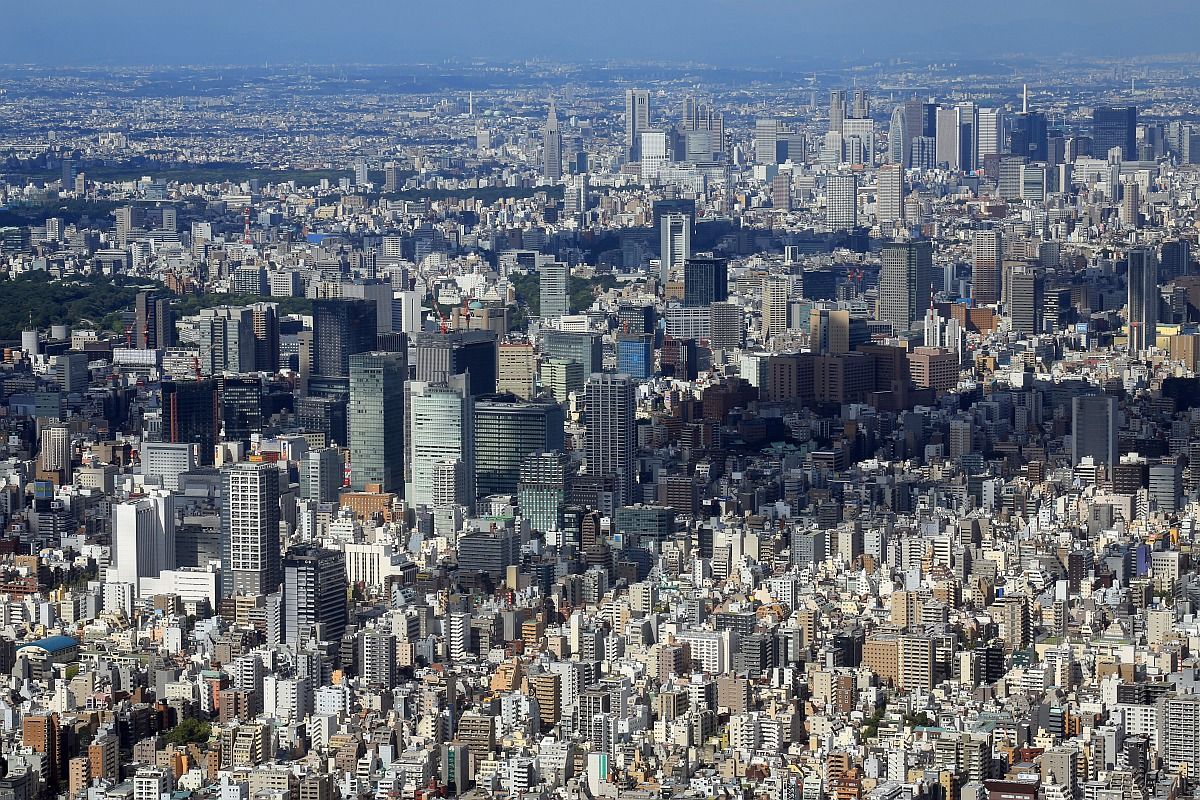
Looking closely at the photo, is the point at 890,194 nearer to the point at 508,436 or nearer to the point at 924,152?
the point at 924,152

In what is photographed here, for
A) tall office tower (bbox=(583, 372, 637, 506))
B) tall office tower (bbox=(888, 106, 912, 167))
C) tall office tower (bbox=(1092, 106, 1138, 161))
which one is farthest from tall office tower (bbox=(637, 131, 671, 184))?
tall office tower (bbox=(583, 372, 637, 506))

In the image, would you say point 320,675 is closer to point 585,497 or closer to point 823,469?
Result: point 585,497

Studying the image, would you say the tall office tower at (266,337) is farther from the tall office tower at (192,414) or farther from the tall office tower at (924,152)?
the tall office tower at (924,152)

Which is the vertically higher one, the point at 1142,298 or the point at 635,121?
the point at 635,121

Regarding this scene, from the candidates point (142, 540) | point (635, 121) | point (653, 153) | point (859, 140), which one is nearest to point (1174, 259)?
point (859, 140)

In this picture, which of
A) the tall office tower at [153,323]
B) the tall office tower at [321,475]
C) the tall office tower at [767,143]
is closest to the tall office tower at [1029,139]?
the tall office tower at [767,143]

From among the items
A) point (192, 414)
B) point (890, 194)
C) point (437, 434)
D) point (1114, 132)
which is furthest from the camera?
point (890, 194)

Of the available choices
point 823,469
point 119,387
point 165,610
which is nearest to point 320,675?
point 165,610
